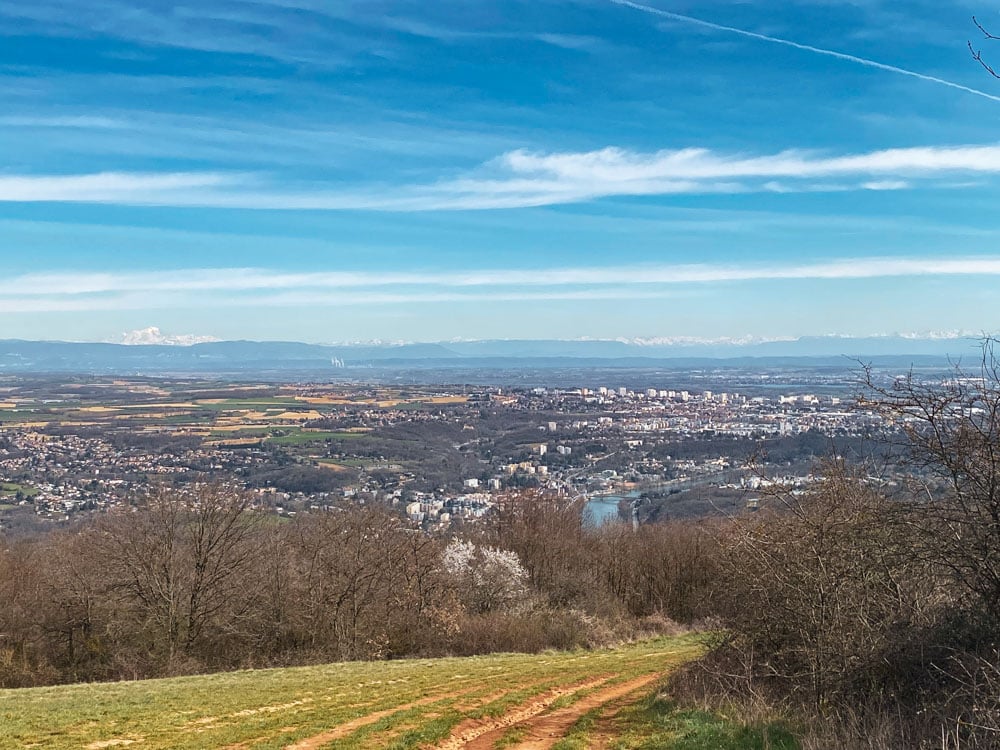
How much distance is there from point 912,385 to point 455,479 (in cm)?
9101

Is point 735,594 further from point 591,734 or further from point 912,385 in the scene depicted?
point 912,385

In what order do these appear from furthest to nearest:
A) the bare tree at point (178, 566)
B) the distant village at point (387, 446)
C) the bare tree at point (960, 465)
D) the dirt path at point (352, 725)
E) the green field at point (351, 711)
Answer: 1. the distant village at point (387, 446)
2. the bare tree at point (178, 566)
3. the green field at point (351, 711)
4. the dirt path at point (352, 725)
5. the bare tree at point (960, 465)

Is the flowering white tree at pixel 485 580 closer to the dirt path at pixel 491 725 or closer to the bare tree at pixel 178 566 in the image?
the bare tree at pixel 178 566

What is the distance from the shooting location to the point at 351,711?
1305 cm

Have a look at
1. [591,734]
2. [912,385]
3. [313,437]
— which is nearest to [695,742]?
[591,734]

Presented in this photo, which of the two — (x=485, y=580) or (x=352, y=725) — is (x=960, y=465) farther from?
(x=485, y=580)

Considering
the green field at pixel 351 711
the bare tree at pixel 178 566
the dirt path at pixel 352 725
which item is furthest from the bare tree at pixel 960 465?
the bare tree at pixel 178 566

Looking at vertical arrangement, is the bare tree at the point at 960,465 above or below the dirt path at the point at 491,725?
above

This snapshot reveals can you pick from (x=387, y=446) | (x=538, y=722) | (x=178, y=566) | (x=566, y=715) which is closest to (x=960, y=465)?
(x=538, y=722)

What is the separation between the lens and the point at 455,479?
322 feet

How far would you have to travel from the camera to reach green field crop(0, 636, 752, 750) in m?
10.7

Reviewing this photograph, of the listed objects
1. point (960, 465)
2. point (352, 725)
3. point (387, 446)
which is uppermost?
point (960, 465)

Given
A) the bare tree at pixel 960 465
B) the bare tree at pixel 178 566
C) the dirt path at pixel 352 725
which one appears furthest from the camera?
the bare tree at pixel 178 566

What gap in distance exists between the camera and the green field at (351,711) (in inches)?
422
